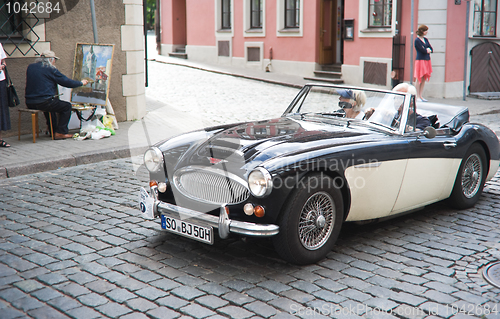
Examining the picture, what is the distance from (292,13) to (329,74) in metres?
3.45

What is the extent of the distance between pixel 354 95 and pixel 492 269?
210cm

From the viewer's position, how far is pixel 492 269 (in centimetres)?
419

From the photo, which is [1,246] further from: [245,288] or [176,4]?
[176,4]

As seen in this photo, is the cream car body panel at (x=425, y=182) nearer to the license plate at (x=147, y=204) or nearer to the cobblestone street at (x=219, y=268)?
the cobblestone street at (x=219, y=268)

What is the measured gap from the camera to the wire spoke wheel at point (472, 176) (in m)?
5.75

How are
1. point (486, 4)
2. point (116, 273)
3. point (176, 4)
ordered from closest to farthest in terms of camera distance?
1. point (116, 273)
2. point (486, 4)
3. point (176, 4)

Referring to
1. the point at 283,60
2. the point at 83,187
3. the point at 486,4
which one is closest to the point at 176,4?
the point at 283,60

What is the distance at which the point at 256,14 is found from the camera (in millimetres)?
22406

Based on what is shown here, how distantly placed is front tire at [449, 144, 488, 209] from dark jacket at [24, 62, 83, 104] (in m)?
6.25

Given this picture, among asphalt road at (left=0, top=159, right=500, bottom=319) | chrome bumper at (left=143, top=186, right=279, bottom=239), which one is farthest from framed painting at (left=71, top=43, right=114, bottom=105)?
chrome bumper at (left=143, top=186, right=279, bottom=239)

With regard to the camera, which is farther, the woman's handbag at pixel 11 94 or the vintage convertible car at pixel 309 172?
the woman's handbag at pixel 11 94

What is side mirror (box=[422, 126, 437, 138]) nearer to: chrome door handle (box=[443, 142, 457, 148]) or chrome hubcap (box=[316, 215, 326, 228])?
chrome door handle (box=[443, 142, 457, 148])

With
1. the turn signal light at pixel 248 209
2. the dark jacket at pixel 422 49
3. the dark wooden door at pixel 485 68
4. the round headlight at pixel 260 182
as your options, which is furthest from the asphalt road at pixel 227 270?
the dark wooden door at pixel 485 68

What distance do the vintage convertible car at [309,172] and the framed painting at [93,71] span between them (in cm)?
512
